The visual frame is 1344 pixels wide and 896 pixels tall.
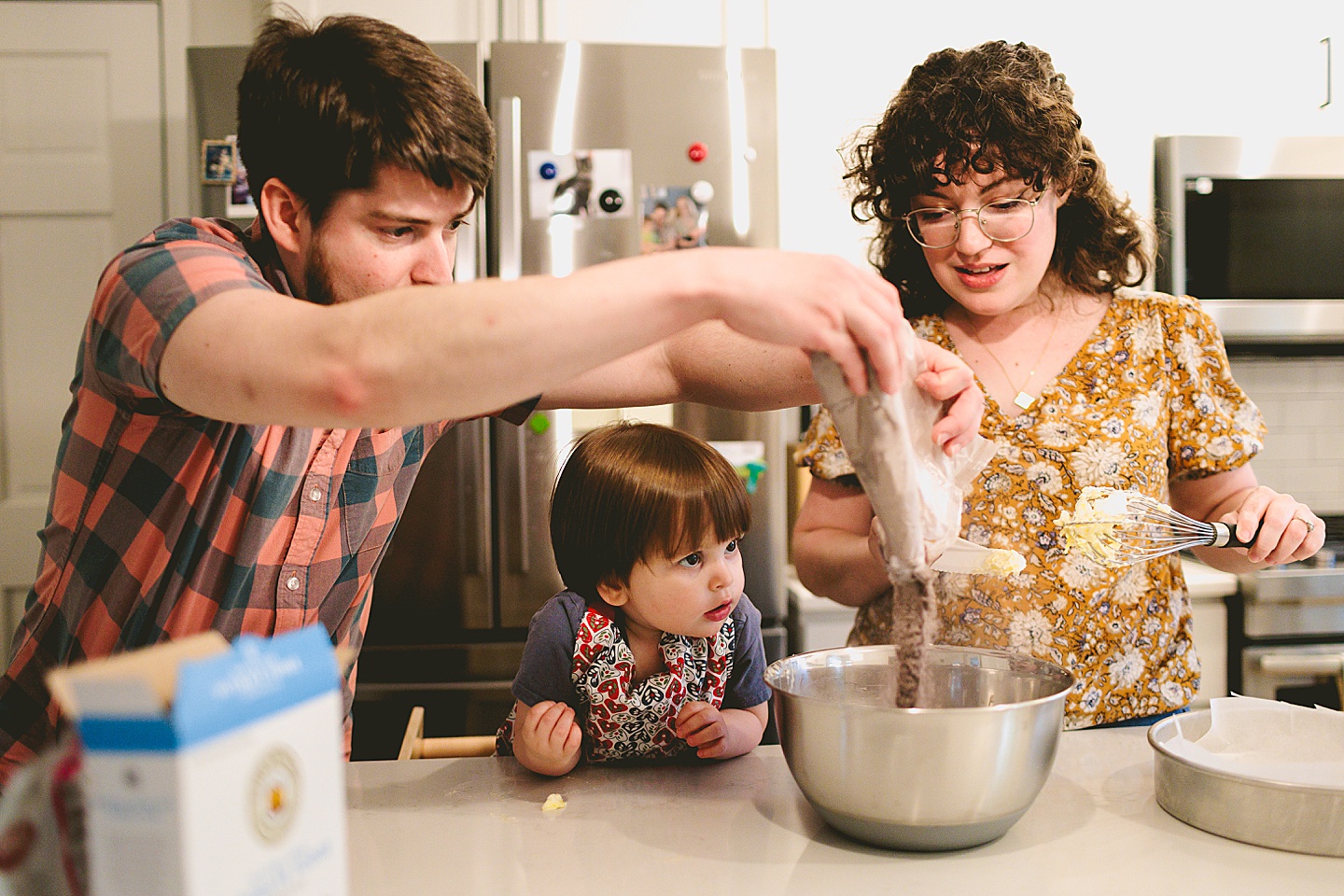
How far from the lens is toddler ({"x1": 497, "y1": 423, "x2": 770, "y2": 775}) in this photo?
125 cm

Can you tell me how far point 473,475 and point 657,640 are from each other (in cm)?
102

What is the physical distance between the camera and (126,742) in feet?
1.36

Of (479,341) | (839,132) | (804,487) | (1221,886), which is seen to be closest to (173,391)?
(479,341)

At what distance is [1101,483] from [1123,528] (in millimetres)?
98

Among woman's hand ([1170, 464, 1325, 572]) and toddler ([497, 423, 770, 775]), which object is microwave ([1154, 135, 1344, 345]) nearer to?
woman's hand ([1170, 464, 1325, 572])

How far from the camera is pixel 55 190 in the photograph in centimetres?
254

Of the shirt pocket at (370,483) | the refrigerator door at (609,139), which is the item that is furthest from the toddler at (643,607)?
the refrigerator door at (609,139)

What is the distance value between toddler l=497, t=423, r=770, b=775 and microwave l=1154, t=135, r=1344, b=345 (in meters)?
1.69

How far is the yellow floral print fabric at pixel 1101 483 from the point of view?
129 cm

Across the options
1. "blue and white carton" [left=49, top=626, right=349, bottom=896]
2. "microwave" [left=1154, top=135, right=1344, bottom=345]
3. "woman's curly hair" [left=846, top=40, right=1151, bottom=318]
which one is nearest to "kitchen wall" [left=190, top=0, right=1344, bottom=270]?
"microwave" [left=1154, top=135, right=1344, bottom=345]

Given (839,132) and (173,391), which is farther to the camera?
(839,132)

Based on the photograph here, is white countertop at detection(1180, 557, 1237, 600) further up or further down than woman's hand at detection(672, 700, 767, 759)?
further down

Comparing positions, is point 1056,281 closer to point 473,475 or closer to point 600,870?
point 600,870

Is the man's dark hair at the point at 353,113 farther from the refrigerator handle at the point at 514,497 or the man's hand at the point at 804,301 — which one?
the refrigerator handle at the point at 514,497
